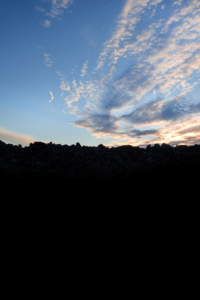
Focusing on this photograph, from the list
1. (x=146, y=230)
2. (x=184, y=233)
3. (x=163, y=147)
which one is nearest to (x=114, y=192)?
(x=146, y=230)

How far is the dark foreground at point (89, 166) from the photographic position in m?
10.6

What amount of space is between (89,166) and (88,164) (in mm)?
610

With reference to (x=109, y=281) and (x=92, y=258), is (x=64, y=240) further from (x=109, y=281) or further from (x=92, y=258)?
(x=109, y=281)

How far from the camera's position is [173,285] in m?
4.04

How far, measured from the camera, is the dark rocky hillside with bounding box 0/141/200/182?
10.9 m

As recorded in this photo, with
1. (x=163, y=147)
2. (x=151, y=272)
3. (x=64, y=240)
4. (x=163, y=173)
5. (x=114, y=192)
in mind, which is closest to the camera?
(x=151, y=272)

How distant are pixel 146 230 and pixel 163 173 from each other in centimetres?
559

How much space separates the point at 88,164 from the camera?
13828 mm

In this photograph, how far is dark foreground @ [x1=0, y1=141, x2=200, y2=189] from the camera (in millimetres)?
10594

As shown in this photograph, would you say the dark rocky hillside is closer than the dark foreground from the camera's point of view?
No

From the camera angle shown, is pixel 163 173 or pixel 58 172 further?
pixel 58 172

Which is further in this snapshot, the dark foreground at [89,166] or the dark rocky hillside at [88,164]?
the dark rocky hillside at [88,164]

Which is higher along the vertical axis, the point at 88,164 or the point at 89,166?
the point at 88,164

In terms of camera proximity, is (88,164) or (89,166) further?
(88,164)
